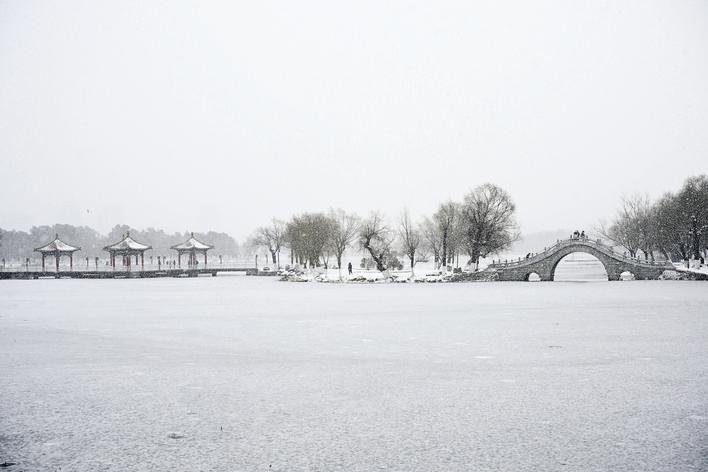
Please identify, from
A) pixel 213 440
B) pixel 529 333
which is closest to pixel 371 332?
pixel 529 333

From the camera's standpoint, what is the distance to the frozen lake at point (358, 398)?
708 centimetres

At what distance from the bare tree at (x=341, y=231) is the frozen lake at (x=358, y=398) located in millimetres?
65127

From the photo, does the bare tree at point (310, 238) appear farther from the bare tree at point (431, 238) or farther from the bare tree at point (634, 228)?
the bare tree at point (634, 228)

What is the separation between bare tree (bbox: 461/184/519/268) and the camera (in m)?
71.4

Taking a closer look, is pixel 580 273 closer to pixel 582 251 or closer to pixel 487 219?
pixel 487 219

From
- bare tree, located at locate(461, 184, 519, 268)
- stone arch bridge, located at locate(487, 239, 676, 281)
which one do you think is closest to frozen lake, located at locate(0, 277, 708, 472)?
stone arch bridge, located at locate(487, 239, 676, 281)

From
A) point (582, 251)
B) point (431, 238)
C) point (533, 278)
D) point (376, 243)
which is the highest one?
point (431, 238)

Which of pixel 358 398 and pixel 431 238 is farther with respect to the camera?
pixel 431 238

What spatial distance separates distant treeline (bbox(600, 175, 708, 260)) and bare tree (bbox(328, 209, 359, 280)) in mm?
39610

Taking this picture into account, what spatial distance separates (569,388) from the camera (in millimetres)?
10367

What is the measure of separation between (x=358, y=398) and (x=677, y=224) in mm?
66077

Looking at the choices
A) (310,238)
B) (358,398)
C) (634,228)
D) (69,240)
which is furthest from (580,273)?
(69,240)

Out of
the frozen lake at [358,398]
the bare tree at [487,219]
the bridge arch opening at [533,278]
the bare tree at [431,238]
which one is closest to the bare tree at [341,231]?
the bare tree at [431,238]

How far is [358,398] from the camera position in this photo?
9836 mm
